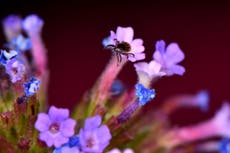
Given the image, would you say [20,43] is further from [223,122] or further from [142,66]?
[223,122]

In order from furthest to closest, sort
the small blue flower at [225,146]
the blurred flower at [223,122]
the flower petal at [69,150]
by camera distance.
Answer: the blurred flower at [223,122] < the small blue flower at [225,146] < the flower petal at [69,150]

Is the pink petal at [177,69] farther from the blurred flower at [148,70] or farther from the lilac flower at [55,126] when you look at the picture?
the lilac flower at [55,126]

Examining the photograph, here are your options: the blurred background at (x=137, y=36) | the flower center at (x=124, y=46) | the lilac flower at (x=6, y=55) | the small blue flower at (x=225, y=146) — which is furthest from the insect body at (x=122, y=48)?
the blurred background at (x=137, y=36)

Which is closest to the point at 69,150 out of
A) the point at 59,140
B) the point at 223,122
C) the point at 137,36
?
the point at 59,140

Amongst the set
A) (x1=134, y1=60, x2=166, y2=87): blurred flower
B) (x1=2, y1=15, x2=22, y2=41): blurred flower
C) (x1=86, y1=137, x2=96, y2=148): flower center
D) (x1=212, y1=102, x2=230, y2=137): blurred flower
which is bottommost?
(x1=86, y1=137, x2=96, y2=148): flower center

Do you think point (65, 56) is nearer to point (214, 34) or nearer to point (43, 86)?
point (214, 34)

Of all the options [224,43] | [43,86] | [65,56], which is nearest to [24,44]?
[43,86]

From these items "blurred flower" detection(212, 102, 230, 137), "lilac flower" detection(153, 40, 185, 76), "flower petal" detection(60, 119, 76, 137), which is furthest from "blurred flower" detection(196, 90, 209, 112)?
"flower petal" detection(60, 119, 76, 137)

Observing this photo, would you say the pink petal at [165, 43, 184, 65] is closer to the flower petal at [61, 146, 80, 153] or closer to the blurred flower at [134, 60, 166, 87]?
the blurred flower at [134, 60, 166, 87]
